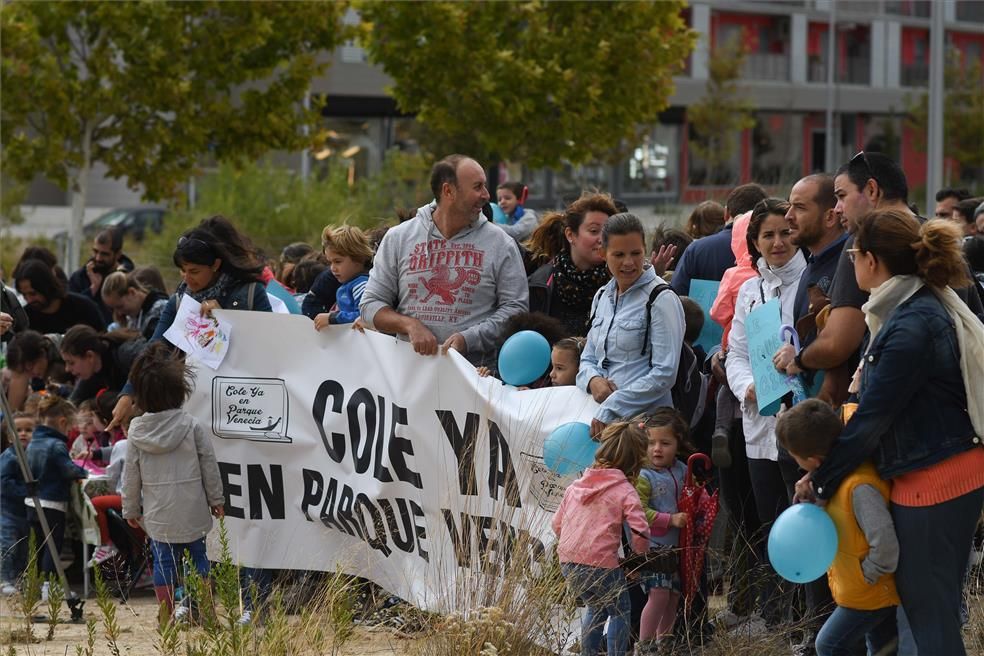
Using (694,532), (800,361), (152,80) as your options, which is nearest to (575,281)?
(694,532)

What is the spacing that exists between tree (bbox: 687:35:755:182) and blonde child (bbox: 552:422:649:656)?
1597 inches

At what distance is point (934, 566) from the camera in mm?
4918

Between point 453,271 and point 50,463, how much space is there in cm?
317

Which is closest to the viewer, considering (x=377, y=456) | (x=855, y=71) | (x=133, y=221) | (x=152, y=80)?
(x=377, y=456)

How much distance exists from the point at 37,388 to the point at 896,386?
8.02 metres

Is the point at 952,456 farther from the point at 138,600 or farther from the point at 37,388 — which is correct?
the point at 37,388

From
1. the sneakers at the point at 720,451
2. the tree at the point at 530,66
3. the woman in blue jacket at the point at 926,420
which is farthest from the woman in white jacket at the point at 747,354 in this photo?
the tree at the point at 530,66

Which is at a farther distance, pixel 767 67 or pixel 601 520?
pixel 767 67

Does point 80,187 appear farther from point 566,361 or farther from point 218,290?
point 566,361

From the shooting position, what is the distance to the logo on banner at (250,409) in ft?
26.9

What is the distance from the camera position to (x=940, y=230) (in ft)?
16.1

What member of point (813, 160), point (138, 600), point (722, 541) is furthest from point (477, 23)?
point (813, 160)

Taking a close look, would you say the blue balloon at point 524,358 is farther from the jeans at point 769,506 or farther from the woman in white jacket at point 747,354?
the jeans at point 769,506

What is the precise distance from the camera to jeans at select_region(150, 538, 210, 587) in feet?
24.6
